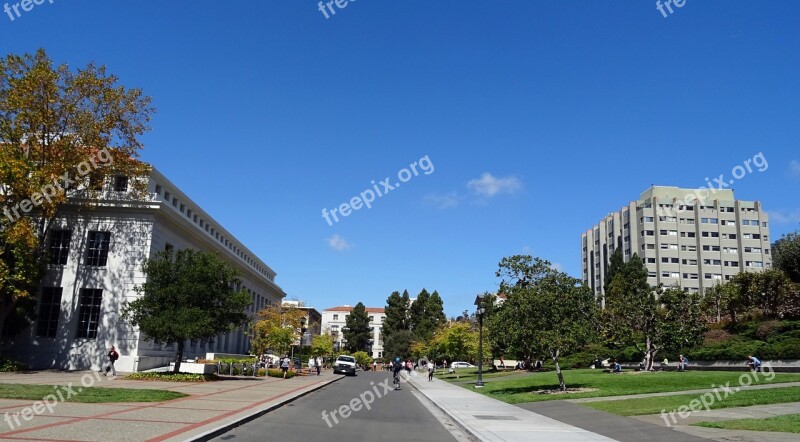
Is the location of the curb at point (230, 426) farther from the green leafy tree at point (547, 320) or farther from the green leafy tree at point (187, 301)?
the green leafy tree at point (187, 301)

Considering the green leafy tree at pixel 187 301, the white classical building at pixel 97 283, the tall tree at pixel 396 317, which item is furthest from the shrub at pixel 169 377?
the tall tree at pixel 396 317

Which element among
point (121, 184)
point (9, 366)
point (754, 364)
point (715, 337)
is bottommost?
point (9, 366)

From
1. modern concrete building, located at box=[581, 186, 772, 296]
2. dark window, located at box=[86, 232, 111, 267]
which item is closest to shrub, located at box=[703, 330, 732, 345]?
dark window, located at box=[86, 232, 111, 267]

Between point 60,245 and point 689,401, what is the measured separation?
39.0 metres

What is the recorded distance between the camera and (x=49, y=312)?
3947 centimetres

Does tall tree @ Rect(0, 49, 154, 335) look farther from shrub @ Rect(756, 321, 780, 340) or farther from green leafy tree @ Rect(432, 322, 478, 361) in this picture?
shrub @ Rect(756, 321, 780, 340)

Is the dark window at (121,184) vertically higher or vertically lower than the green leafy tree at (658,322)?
higher

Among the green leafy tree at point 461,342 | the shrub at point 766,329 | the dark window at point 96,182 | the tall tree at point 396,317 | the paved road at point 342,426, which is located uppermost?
the dark window at point 96,182

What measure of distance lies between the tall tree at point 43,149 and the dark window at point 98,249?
138 inches

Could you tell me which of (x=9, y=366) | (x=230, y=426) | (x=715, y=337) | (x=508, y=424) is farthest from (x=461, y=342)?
(x=230, y=426)

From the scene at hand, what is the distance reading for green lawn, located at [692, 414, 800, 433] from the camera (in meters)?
12.3

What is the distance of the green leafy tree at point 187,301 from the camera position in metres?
30.7

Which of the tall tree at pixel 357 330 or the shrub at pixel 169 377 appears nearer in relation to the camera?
the shrub at pixel 169 377

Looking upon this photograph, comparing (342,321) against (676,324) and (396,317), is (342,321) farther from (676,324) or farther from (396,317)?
(676,324)
